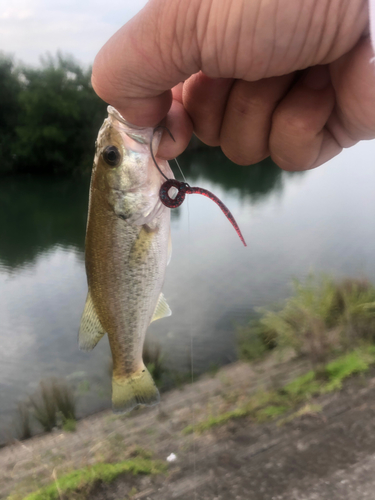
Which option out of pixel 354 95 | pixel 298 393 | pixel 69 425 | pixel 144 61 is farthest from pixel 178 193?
pixel 69 425

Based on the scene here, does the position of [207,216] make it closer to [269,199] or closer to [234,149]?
[269,199]

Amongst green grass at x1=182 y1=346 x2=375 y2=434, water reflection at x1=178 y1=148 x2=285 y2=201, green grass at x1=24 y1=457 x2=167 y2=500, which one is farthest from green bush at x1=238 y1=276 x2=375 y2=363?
water reflection at x1=178 y1=148 x2=285 y2=201

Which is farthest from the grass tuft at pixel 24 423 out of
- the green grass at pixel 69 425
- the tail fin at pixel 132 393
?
the tail fin at pixel 132 393

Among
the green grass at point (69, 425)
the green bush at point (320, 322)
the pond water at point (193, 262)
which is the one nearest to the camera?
the green grass at point (69, 425)

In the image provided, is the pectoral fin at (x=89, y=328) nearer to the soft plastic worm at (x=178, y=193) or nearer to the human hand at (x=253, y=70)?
the soft plastic worm at (x=178, y=193)

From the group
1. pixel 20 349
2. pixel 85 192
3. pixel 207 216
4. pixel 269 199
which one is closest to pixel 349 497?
pixel 20 349

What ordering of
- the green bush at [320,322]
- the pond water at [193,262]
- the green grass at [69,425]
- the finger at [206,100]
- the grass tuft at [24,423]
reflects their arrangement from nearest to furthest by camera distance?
the finger at [206,100] < the green grass at [69,425] < the grass tuft at [24,423] < the green bush at [320,322] < the pond water at [193,262]
